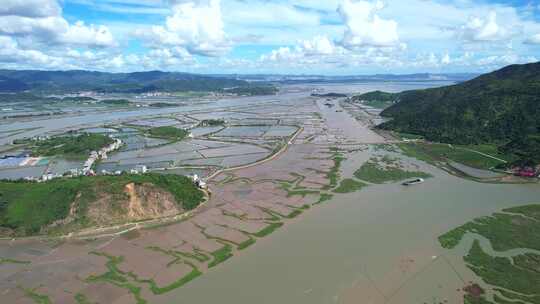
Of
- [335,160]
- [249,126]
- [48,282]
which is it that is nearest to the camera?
[48,282]

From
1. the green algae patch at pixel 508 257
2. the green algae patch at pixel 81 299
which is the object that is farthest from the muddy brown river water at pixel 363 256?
the green algae patch at pixel 81 299

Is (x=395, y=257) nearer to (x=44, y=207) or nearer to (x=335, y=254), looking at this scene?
(x=335, y=254)

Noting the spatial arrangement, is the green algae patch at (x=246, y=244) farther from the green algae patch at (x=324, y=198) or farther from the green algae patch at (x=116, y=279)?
the green algae patch at (x=324, y=198)

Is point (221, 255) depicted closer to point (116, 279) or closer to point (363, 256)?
point (116, 279)

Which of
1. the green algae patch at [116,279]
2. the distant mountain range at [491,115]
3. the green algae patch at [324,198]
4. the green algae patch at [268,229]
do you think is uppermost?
the distant mountain range at [491,115]

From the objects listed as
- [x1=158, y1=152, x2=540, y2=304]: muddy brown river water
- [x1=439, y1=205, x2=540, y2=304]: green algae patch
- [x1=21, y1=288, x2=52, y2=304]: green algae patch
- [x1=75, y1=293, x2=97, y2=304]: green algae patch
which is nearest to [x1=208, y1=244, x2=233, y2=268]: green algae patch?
[x1=158, y1=152, x2=540, y2=304]: muddy brown river water

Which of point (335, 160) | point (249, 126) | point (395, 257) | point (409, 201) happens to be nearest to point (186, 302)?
point (395, 257)

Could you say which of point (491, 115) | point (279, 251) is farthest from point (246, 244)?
point (491, 115)

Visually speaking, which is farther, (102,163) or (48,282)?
(102,163)
